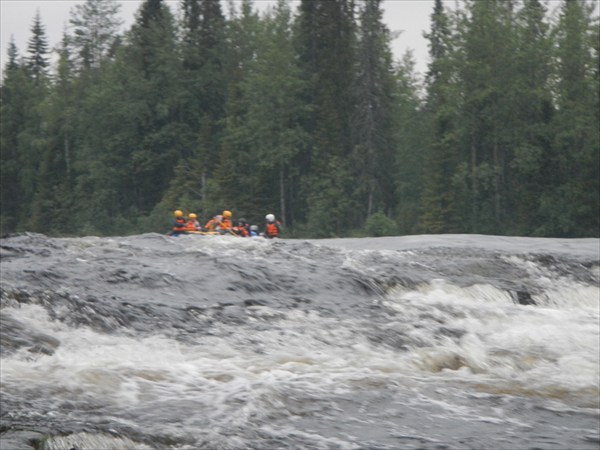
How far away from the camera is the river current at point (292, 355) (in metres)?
7.04

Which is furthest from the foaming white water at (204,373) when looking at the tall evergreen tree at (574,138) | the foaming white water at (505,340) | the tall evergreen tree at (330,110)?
the tall evergreen tree at (330,110)

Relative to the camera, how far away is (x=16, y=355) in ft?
27.7

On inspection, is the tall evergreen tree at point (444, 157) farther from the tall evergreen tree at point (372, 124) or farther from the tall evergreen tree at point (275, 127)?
the tall evergreen tree at point (275, 127)

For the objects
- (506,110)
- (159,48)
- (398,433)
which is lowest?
(398,433)

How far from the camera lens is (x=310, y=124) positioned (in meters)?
52.0

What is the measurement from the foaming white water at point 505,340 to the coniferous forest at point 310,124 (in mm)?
29362

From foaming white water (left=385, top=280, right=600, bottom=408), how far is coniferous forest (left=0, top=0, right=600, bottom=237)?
96.3ft

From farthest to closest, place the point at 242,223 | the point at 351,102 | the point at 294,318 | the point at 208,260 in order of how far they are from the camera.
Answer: the point at 351,102 → the point at 242,223 → the point at 208,260 → the point at 294,318

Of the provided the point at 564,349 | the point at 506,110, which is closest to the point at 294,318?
the point at 564,349

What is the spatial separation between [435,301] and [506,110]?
34454mm

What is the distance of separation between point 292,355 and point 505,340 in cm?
228

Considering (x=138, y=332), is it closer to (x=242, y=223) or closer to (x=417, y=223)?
(x=242, y=223)

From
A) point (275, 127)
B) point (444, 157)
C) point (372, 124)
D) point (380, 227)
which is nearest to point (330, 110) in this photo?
point (372, 124)

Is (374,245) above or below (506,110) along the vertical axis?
below
